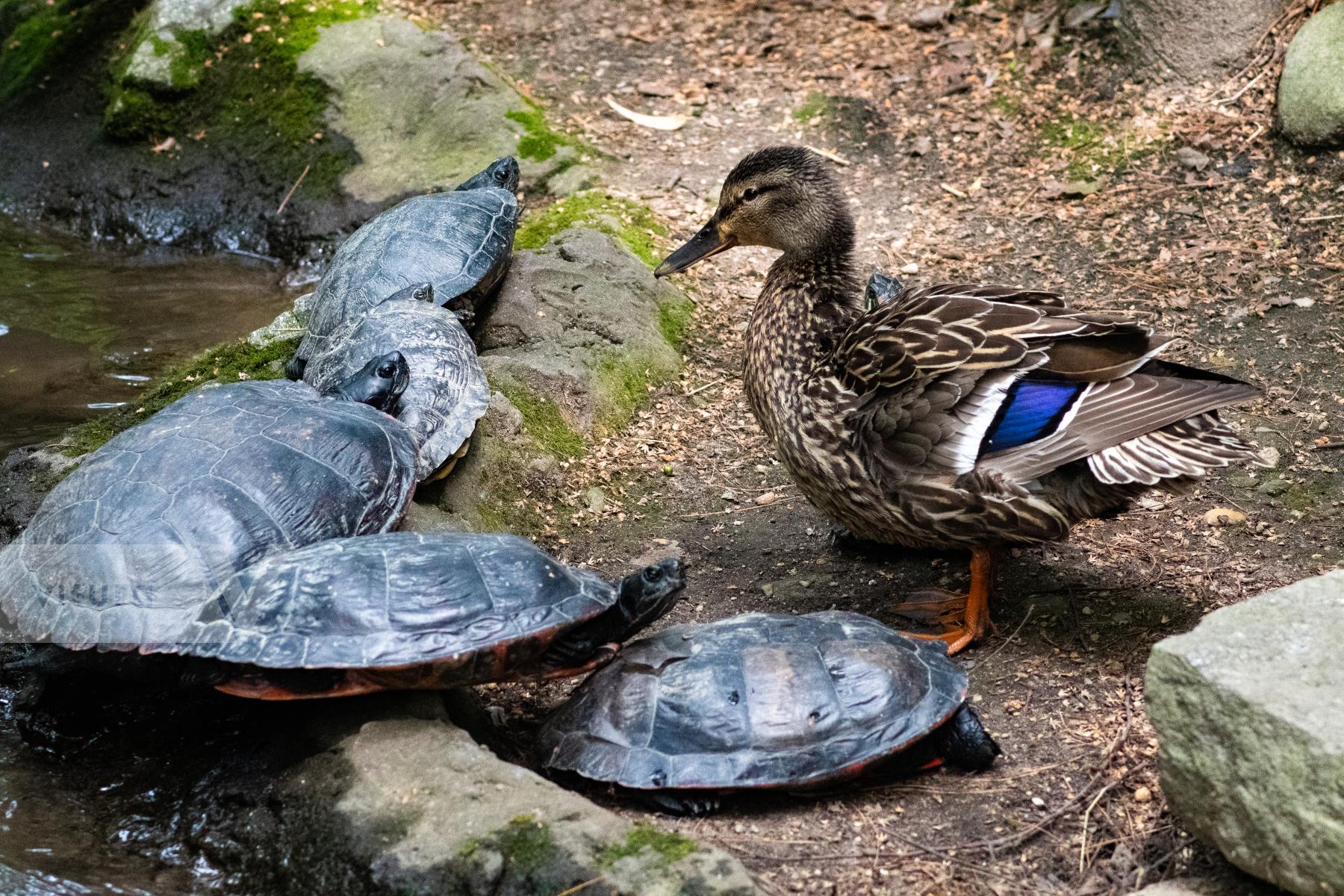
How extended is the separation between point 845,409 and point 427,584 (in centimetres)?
162

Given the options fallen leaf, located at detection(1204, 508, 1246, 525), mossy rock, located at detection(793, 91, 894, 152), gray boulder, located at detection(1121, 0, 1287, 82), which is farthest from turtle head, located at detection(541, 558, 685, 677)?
gray boulder, located at detection(1121, 0, 1287, 82)

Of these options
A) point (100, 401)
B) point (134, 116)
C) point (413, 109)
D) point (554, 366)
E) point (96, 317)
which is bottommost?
point (96, 317)

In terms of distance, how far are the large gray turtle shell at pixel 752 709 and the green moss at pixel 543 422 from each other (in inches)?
75.8

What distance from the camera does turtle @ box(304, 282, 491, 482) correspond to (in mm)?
4879

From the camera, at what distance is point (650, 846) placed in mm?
3059

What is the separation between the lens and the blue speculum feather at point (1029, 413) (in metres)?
4.01

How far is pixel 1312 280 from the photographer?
6.19 meters

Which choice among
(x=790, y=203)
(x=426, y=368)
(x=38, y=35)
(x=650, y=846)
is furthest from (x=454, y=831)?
(x=38, y=35)

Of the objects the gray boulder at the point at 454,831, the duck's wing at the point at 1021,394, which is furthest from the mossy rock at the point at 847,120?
the gray boulder at the point at 454,831

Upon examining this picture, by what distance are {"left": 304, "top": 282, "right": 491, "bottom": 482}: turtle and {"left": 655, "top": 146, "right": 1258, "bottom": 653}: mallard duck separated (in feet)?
4.42

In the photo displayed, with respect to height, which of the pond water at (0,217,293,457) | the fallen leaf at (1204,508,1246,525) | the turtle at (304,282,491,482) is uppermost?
the fallen leaf at (1204,508,1246,525)

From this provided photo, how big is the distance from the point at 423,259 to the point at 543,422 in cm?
137

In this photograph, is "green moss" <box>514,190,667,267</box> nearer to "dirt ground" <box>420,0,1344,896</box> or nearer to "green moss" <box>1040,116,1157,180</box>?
"dirt ground" <box>420,0,1344,896</box>

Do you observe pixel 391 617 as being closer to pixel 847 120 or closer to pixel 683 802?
pixel 683 802
